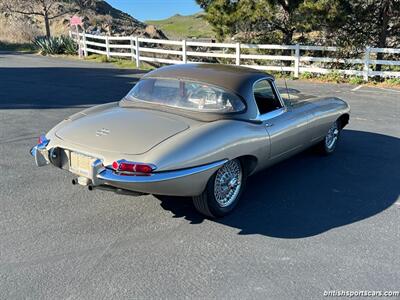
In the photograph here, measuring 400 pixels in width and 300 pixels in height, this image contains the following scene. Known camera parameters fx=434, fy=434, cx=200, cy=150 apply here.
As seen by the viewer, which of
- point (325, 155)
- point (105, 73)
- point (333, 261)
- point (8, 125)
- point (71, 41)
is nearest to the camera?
point (333, 261)

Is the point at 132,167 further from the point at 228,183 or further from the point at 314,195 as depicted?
the point at 314,195

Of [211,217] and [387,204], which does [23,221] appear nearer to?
[211,217]

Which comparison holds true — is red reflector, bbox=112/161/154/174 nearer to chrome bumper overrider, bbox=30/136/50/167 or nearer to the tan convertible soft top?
chrome bumper overrider, bbox=30/136/50/167

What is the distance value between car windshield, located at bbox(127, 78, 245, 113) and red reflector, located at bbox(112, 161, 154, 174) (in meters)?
1.13

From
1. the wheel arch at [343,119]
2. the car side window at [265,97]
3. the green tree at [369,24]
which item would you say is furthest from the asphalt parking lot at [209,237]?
the green tree at [369,24]

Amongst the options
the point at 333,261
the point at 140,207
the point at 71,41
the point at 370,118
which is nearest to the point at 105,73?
the point at 71,41

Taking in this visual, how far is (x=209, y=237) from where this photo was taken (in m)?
3.90

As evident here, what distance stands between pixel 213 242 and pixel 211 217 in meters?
0.44

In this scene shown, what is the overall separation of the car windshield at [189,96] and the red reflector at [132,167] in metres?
1.13

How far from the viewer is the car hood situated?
12.5 ft

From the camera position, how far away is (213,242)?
3814mm

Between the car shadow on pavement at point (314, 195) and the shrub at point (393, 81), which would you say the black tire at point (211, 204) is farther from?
the shrub at point (393, 81)

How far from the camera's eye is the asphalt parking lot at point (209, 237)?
3193mm

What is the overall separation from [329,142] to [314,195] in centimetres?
173
